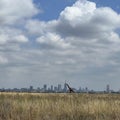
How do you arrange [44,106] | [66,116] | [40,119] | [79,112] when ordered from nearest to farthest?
[40,119]
[66,116]
[79,112]
[44,106]

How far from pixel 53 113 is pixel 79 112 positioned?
48.0 inches

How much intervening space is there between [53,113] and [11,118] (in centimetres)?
209

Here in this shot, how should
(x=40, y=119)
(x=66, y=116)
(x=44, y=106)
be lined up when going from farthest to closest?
(x=44, y=106)
(x=66, y=116)
(x=40, y=119)

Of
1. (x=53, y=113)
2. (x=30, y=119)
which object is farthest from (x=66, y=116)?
(x=30, y=119)

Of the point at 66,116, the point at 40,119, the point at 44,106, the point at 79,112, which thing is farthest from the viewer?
the point at 44,106

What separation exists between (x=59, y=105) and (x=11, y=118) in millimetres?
3963

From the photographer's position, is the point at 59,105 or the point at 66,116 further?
the point at 59,105

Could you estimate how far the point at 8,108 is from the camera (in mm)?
17281

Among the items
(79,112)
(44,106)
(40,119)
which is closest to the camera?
(40,119)

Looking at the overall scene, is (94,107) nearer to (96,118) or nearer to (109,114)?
(109,114)

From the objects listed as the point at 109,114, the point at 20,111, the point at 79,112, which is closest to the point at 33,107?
the point at 20,111

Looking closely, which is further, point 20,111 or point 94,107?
point 94,107

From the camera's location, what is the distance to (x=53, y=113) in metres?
16.3

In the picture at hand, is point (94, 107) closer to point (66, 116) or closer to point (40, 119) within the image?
point (66, 116)
